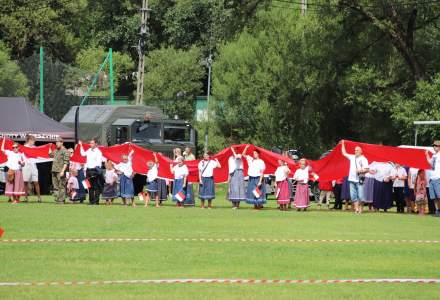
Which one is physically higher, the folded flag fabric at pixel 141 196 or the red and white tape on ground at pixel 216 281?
the folded flag fabric at pixel 141 196

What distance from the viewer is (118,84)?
300 ft

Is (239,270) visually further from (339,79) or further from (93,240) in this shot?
(339,79)

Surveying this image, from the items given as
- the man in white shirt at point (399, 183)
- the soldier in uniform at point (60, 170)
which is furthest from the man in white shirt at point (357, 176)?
the soldier in uniform at point (60, 170)

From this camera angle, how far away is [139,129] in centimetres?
4775

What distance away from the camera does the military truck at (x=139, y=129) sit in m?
47.4

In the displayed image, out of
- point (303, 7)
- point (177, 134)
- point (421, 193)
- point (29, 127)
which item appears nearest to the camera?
point (421, 193)

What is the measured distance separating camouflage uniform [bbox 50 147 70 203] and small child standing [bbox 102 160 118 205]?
53.3 inches

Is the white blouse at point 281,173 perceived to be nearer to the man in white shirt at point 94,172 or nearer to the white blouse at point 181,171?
the white blouse at point 181,171

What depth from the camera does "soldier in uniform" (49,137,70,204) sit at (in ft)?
120

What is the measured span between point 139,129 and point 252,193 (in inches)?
496

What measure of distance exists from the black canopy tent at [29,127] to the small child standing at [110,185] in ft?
22.2

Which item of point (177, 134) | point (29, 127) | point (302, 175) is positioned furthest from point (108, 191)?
point (177, 134)

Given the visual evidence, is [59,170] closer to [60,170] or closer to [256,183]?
[60,170]

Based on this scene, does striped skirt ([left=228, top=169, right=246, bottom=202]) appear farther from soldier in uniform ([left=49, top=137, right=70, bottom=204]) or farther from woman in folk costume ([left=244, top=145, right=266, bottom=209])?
soldier in uniform ([left=49, top=137, right=70, bottom=204])
